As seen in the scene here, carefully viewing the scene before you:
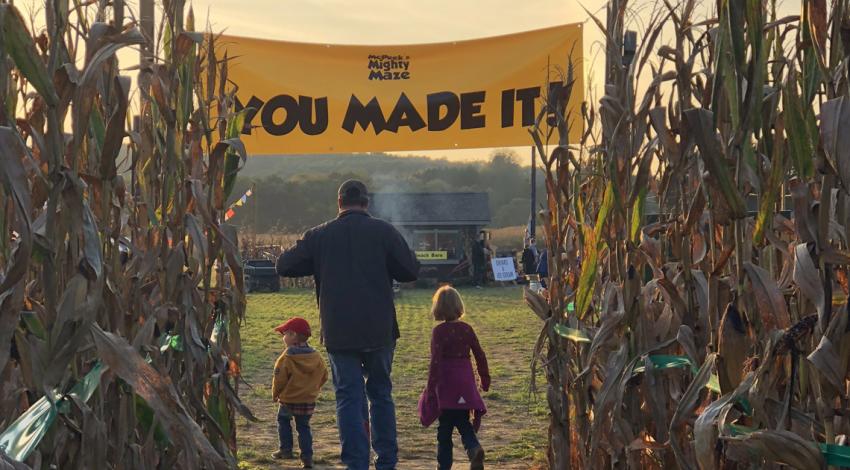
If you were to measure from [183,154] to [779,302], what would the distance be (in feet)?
9.02

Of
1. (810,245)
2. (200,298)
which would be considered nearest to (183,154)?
(200,298)

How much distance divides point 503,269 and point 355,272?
24.2 metres

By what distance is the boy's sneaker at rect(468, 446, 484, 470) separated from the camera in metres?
6.91

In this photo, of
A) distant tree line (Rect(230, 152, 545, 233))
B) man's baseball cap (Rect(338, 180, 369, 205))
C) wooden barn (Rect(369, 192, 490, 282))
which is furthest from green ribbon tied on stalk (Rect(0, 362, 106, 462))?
distant tree line (Rect(230, 152, 545, 233))

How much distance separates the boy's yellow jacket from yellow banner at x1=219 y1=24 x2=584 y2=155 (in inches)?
104

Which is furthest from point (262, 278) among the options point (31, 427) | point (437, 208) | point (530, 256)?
point (31, 427)

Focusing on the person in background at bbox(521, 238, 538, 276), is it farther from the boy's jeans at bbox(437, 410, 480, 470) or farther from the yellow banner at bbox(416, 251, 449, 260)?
the boy's jeans at bbox(437, 410, 480, 470)

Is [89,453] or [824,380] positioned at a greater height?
[824,380]

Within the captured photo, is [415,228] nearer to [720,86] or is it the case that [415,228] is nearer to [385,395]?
[385,395]

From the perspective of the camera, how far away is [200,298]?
186 inches

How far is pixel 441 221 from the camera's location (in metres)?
36.8

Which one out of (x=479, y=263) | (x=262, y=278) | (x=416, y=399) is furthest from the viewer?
(x=479, y=263)

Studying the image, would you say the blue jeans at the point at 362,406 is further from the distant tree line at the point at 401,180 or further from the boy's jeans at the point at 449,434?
the distant tree line at the point at 401,180

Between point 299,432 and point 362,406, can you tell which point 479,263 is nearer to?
point 299,432
